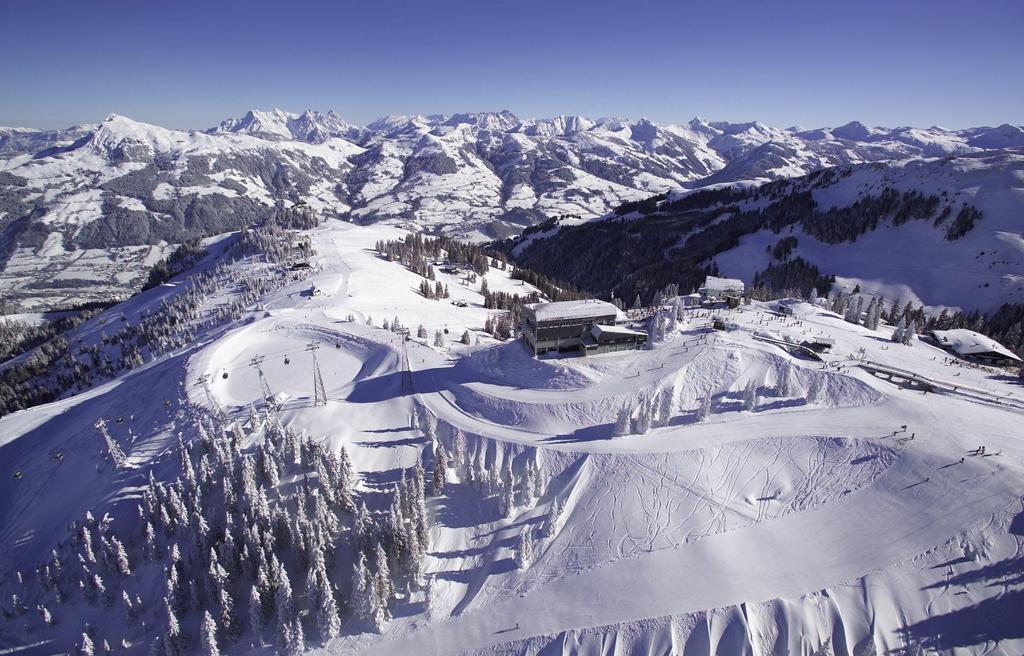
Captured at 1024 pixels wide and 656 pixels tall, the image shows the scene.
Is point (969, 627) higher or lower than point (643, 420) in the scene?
lower

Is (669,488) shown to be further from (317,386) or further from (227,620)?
(317,386)

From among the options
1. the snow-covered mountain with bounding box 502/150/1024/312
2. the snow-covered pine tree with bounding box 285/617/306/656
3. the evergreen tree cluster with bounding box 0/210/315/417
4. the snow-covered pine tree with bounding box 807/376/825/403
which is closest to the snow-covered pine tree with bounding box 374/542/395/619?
the snow-covered pine tree with bounding box 285/617/306/656

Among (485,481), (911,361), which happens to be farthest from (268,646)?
(911,361)

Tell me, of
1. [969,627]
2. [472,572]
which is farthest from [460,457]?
[969,627]

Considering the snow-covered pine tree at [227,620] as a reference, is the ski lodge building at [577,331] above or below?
above

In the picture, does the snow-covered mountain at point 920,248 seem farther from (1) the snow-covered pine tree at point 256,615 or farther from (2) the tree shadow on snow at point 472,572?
(1) the snow-covered pine tree at point 256,615

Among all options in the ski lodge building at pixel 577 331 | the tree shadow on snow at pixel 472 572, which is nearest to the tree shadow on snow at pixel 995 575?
the tree shadow on snow at pixel 472 572
